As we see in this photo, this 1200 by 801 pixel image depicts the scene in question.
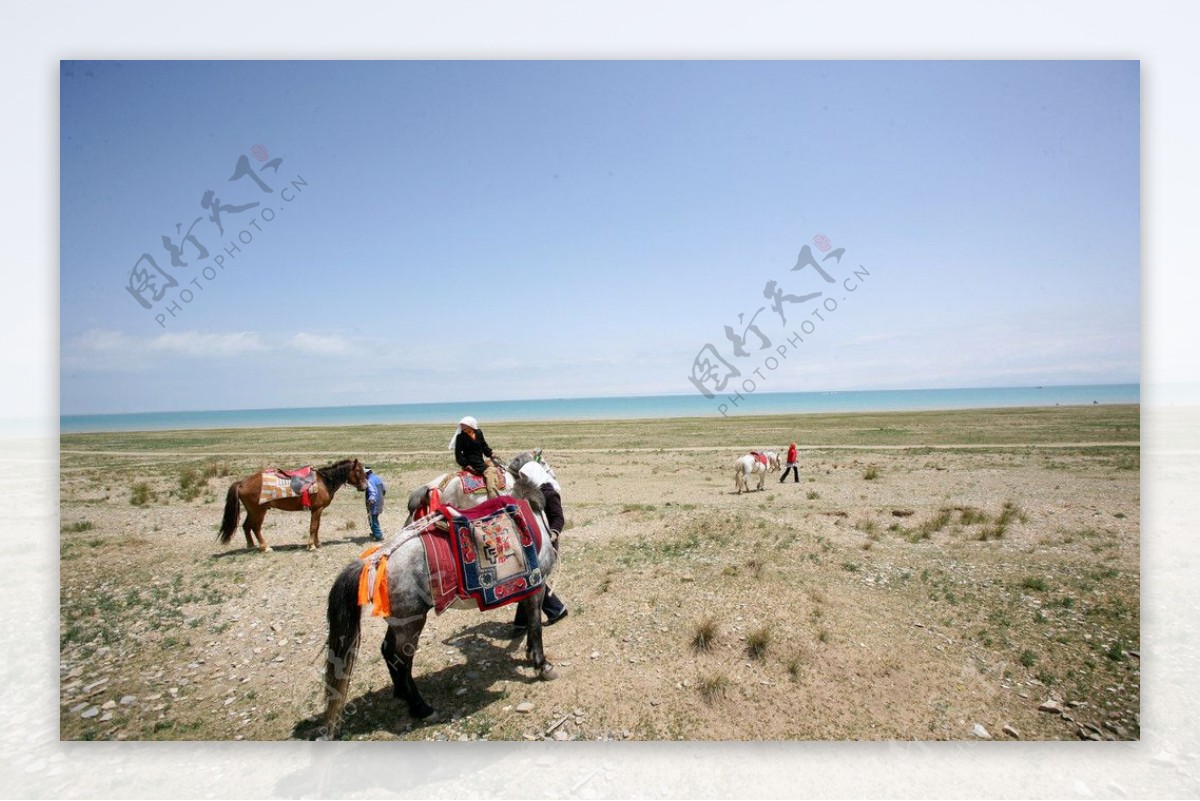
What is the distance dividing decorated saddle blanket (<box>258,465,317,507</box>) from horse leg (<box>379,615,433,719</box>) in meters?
4.75

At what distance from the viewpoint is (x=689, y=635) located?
440cm

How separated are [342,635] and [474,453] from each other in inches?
76.6

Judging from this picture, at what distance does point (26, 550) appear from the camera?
6.05m

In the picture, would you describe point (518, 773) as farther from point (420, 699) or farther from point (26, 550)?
point (26, 550)

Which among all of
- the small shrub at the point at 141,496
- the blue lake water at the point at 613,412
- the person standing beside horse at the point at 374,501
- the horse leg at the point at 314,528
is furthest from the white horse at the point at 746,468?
the blue lake water at the point at 613,412

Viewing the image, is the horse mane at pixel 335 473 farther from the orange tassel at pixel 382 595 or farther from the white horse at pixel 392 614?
the orange tassel at pixel 382 595

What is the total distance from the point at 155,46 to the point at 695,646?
20.6 ft

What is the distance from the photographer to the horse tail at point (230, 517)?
7293 mm

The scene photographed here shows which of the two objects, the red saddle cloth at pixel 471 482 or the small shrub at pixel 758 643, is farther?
the red saddle cloth at pixel 471 482

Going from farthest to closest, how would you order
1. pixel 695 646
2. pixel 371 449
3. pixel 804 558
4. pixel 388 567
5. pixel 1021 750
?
pixel 371 449 < pixel 804 558 < pixel 695 646 < pixel 1021 750 < pixel 388 567

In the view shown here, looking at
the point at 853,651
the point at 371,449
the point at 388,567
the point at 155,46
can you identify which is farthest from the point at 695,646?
the point at 371,449

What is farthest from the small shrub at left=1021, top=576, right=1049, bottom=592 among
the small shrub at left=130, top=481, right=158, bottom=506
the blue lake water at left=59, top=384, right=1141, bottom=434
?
the blue lake water at left=59, top=384, right=1141, bottom=434

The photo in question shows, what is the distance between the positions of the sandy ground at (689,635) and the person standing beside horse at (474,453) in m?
1.35

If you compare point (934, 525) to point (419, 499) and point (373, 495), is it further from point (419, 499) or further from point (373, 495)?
point (373, 495)
